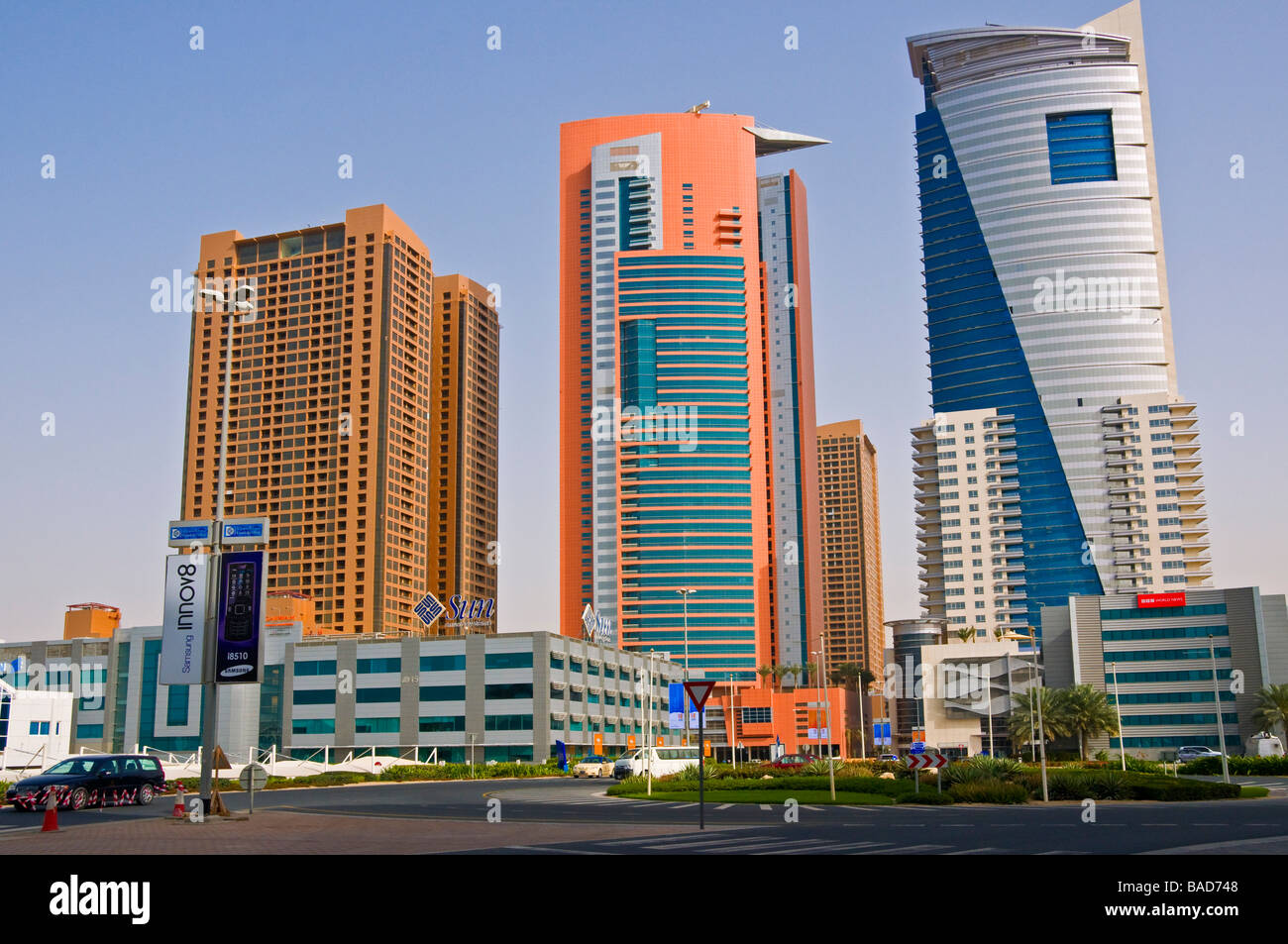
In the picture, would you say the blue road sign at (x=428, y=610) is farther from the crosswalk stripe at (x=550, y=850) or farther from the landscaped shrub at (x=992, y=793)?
the crosswalk stripe at (x=550, y=850)

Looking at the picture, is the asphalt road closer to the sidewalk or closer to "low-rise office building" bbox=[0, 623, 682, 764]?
the sidewalk

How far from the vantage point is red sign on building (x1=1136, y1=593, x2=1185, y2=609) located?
463ft

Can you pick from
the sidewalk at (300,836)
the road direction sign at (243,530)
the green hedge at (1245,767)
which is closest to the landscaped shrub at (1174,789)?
the green hedge at (1245,767)

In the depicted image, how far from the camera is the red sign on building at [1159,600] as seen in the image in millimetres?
141000

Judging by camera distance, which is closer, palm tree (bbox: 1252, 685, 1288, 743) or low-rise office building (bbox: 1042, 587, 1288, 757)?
palm tree (bbox: 1252, 685, 1288, 743)

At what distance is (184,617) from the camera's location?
3575cm

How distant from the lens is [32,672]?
4811 inches

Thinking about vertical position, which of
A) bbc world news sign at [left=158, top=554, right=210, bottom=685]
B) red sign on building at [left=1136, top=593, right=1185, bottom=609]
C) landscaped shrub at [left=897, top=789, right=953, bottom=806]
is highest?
red sign on building at [left=1136, top=593, right=1185, bottom=609]

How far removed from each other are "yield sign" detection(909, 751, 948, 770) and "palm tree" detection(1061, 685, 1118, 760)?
270ft

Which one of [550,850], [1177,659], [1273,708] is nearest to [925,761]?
[550,850]

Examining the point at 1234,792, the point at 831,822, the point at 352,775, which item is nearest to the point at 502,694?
the point at 352,775

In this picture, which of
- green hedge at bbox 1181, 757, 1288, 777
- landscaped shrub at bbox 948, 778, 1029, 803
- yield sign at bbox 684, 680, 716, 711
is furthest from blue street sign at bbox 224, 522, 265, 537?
green hedge at bbox 1181, 757, 1288, 777
